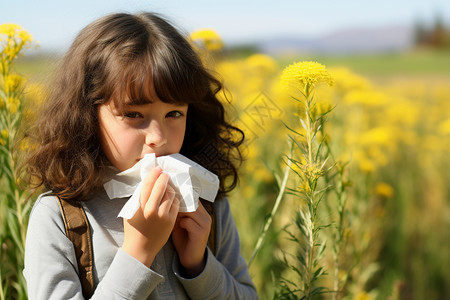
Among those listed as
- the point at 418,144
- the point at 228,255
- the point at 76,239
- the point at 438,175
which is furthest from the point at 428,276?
the point at 76,239

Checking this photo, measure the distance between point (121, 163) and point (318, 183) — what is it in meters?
0.78

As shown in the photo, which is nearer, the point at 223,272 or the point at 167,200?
the point at 167,200

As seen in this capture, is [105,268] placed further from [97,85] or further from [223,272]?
[97,85]

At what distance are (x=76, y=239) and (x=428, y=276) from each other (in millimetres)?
2835

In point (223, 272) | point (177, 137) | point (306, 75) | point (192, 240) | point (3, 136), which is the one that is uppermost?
point (306, 75)

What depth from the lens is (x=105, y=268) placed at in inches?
40.9

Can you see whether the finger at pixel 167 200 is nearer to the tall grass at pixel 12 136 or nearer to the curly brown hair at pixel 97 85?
the curly brown hair at pixel 97 85

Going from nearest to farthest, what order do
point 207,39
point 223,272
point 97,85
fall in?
point 97,85 < point 223,272 < point 207,39

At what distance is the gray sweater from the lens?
966mm

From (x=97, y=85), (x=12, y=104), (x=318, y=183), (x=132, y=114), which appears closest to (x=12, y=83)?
(x=12, y=104)

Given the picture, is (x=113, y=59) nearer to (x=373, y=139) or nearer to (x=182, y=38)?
(x=182, y=38)

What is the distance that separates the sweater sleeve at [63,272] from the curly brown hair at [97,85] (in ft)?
0.34

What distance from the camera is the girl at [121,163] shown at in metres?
0.99

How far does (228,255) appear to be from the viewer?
129cm
